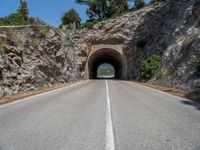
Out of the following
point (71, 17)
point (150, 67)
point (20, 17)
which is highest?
point (71, 17)

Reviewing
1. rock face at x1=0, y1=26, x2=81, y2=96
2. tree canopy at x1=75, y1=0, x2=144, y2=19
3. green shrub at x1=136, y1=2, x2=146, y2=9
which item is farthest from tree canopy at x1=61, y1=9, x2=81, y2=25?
rock face at x1=0, y1=26, x2=81, y2=96

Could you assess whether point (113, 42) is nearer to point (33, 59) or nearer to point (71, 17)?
point (33, 59)

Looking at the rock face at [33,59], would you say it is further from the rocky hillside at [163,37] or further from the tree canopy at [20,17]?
the tree canopy at [20,17]

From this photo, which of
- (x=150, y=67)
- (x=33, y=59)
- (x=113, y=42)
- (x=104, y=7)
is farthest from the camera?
(x=104, y=7)

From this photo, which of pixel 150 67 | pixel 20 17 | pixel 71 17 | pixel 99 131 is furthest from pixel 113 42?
pixel 99 131

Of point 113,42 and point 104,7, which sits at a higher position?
point 104,7

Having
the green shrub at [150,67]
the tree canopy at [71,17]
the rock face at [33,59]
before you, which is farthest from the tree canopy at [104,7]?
the green shrub at [150,67]

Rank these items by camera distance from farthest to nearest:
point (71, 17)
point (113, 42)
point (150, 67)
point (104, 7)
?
point (71, 17), point (104, 7), point (113, 42), point (150, 67)

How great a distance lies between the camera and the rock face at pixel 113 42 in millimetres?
23703

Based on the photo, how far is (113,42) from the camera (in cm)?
4866

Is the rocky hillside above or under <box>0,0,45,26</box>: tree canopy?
under

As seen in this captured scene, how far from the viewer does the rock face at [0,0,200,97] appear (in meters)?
23.7

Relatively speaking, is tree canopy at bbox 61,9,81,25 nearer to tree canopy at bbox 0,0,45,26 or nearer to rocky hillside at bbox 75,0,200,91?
tree canopy at bbox 0,0,45,26

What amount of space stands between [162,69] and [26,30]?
16.4m
